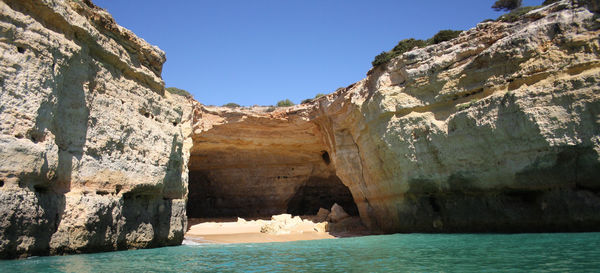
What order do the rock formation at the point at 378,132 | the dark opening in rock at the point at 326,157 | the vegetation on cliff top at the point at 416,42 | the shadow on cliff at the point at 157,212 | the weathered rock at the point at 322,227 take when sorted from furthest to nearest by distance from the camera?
the dark opening in rock at the point at 326,157 → the weathered rock at the point at 322,227 → the vegetation on cliff top at the point at 416,42 → the shadow on cliff at the point at 157,212 → the rock formation at the point at 378,132

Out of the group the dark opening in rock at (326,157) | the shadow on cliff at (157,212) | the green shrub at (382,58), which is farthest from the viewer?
the dark opening in rock at (326,157)

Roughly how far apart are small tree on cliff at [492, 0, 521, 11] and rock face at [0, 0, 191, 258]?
110ft

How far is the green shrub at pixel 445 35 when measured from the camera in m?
16.8

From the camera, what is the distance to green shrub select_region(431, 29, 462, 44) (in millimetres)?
16781

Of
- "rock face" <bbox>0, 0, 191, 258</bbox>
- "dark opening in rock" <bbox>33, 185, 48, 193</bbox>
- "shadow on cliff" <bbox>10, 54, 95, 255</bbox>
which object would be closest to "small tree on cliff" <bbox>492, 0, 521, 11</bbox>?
"rock face" <bbox>0, 0, 191, 258</bbox>

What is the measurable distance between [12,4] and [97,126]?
3.86m

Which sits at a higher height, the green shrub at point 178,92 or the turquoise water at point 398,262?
the green shrub at point 178,92

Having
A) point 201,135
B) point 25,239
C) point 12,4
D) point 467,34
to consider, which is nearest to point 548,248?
point 467,34

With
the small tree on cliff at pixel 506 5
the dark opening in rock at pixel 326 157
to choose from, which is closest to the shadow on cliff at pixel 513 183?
the dark opening in rock at pixel 326 157

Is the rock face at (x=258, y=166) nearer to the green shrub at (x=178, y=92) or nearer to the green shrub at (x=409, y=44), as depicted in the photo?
the green shrub at (x=178, y=92)

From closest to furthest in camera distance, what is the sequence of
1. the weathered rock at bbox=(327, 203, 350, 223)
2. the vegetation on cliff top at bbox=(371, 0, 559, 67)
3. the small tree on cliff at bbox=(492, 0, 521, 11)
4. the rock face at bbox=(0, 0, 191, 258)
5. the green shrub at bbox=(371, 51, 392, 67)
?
the rock face at bbox=(0, 0, 191, 258) < the vegetation on cliff top at bbox=(371, 0, 559, 67) < the green shrub at bbox=(371, 51, 392, 67) < the weathered rock at bbox=(327, 203, 350, 223) < the small tree on cliff at bbox=(492, 0, 521, 11)

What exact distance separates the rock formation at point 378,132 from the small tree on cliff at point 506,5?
25591mm

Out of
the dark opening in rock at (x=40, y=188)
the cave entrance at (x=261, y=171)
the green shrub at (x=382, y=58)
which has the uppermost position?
the green shrub at (x=382, y=58)

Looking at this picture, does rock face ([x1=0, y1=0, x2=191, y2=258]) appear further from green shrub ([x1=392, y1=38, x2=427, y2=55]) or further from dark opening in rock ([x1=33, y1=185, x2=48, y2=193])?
green shrub ([x1=392, y1=38, x2=427, y2=55])
